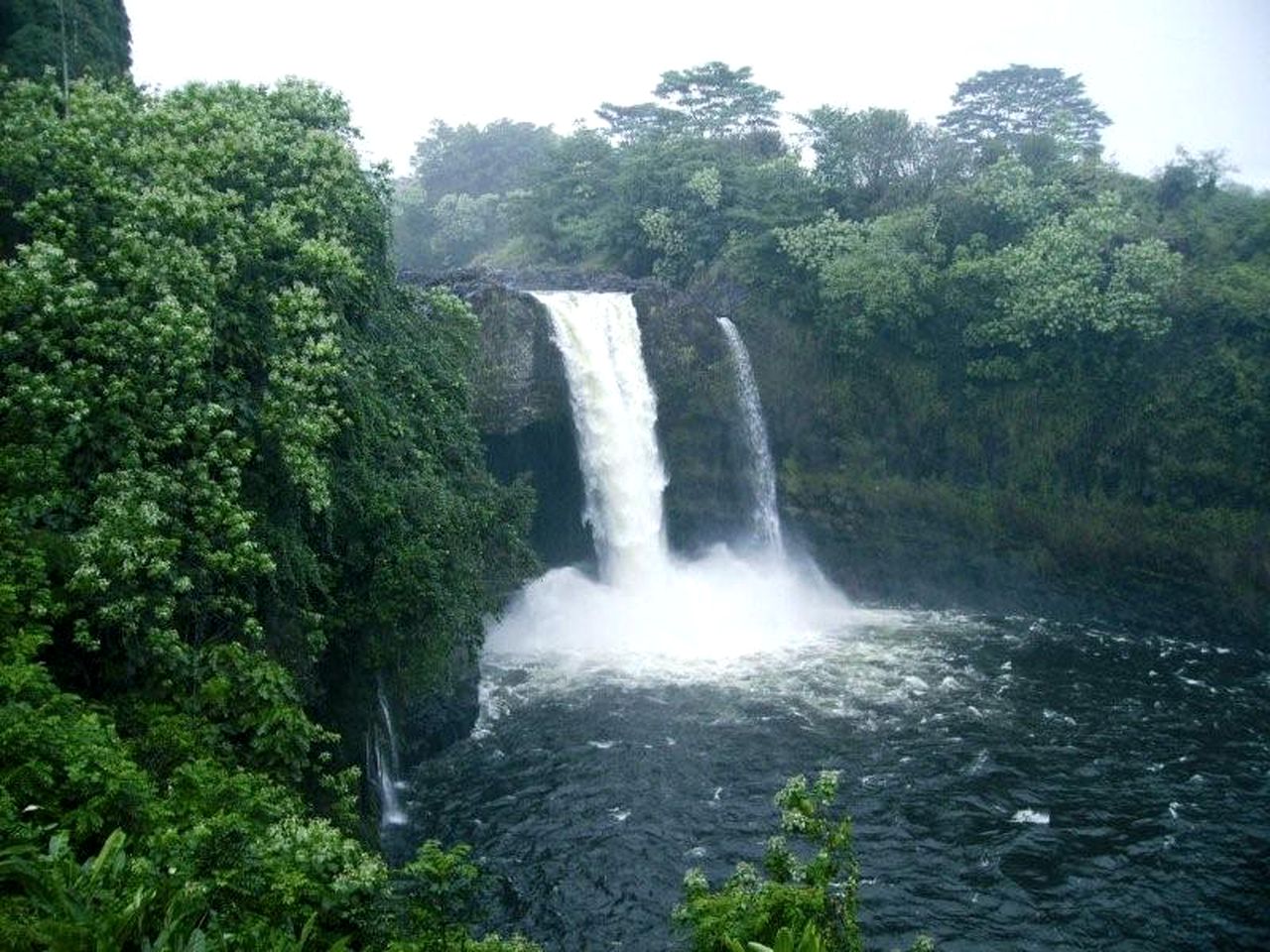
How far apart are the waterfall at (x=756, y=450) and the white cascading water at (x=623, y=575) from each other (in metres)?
1.77

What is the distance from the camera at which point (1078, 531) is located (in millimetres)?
26438

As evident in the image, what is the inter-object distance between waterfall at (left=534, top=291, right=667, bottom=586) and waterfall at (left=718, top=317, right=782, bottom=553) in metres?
3.22

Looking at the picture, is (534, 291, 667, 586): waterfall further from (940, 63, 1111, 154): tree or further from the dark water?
(940, 63, 1111, 154): tree

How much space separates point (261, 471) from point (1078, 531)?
23.0m

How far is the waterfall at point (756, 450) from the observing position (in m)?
28.0

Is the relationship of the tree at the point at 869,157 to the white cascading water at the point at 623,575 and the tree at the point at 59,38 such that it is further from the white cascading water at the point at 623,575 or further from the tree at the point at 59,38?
the tree at the point at 59,38

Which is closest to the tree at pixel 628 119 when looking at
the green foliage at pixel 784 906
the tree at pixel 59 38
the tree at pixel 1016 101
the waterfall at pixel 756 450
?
the tree at pixel 1016 101

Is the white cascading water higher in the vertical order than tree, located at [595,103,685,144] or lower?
lower

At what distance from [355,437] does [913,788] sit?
10.8m

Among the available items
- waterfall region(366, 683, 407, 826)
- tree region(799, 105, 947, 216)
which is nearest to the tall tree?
tree region(799, 105, 947, 216)

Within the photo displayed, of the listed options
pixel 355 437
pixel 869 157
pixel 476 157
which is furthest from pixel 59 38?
pixel 476 157

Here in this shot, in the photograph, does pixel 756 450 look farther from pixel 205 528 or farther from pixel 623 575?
pixel 205 528

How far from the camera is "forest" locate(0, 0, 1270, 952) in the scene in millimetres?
6914

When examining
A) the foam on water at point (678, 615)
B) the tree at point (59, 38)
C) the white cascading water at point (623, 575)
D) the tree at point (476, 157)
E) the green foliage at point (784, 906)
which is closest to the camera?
the green foliage at point (784, 906)
